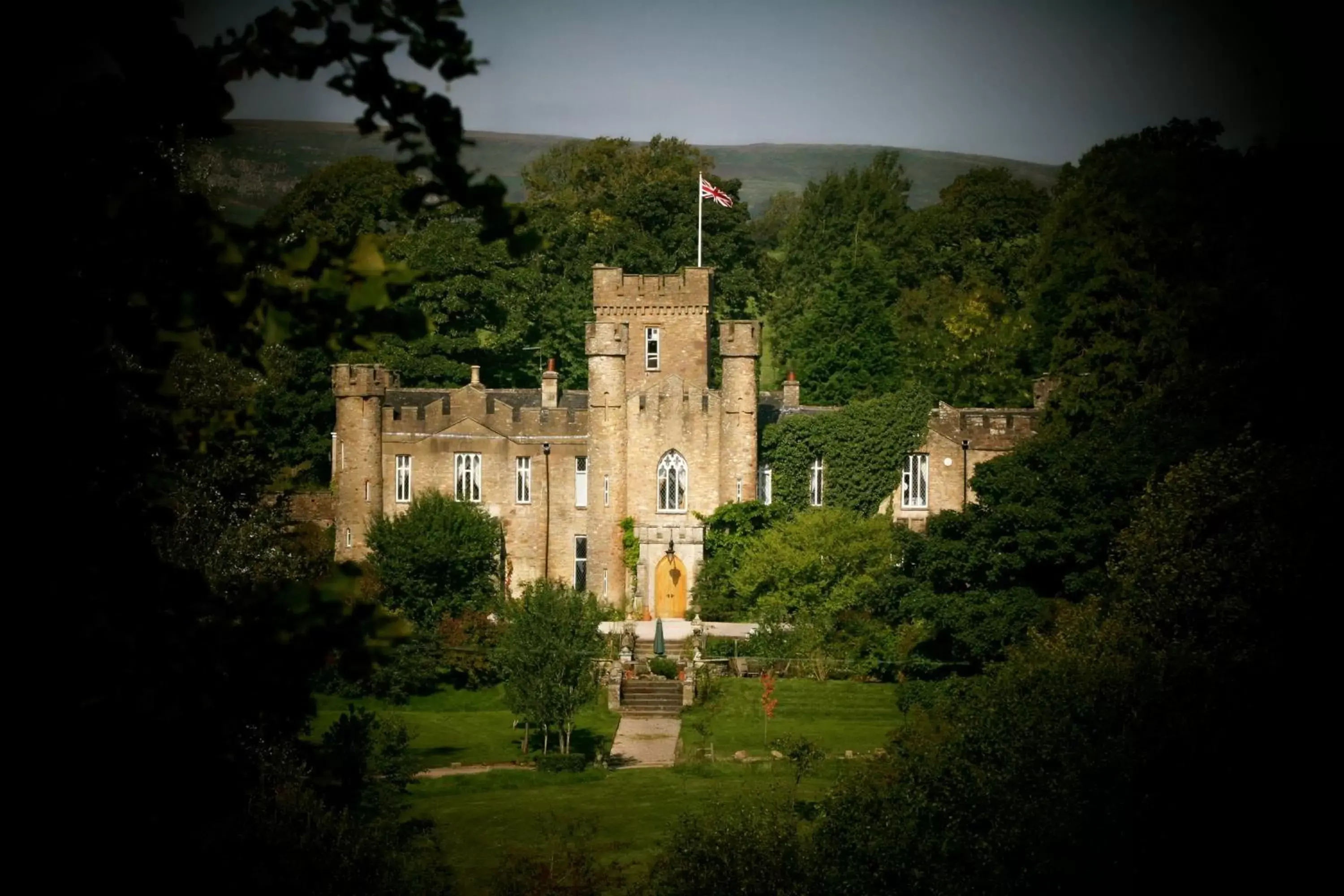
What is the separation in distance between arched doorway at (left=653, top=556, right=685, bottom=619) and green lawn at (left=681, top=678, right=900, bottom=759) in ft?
24.1

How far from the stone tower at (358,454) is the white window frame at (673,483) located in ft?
28.9

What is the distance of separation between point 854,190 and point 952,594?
38.9 m

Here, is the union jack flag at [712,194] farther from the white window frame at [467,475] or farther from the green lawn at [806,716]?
the green lawn at [806,716]

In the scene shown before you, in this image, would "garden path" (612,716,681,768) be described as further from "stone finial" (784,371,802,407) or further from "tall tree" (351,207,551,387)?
"tall tree" (351,207,551,387)

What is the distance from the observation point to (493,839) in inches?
1131

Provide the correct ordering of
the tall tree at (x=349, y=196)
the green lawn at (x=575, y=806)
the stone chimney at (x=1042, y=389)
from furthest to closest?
the tall tree at (x=349, y=196), the stone chimney at (x=1042, y=389), the green lawn at (x=575, y=806)

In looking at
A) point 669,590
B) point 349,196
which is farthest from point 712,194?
point 349,196

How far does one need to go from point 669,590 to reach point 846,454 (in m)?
6.27

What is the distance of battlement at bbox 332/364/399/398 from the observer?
167ft

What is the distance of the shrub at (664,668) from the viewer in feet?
135

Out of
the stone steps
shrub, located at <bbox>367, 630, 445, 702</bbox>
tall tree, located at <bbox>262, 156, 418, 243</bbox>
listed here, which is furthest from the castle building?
tall tree, located at <bbox>262, 156, 418, 243</bbox>

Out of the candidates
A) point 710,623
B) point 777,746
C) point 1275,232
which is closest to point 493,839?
point 777,746

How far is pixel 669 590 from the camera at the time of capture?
4794cm

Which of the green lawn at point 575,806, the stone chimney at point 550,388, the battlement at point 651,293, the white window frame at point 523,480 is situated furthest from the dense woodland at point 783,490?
the stone chimney at point 550,388
